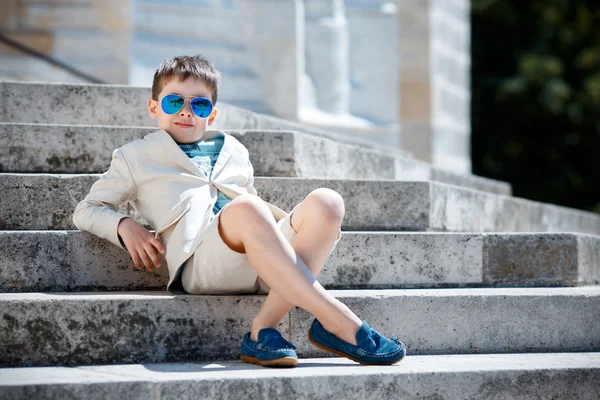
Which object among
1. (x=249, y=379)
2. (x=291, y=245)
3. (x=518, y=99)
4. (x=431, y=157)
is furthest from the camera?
(x=518, y=99)

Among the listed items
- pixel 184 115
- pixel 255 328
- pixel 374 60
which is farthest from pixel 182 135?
pixel 374 60

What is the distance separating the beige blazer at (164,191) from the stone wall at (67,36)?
13.2 feet

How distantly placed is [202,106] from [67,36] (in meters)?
4.40

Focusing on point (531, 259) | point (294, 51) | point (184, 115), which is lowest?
point (531, 259)

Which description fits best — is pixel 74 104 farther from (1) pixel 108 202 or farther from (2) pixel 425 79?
(2) pixel 425 79

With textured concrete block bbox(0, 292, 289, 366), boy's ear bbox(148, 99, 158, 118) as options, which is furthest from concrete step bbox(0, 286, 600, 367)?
boy's ear bbox(148, 99, 158, 118)

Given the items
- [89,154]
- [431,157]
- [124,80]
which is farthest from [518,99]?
[89,154]

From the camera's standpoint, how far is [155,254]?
3.34m

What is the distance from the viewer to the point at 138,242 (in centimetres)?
332

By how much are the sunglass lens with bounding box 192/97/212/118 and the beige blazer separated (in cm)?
15

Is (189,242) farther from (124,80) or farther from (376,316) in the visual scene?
(124,80)

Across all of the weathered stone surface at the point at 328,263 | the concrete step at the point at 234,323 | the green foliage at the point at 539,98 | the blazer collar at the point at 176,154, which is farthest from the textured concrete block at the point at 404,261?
the green foliage at the point at 539,98

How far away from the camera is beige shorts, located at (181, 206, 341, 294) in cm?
325

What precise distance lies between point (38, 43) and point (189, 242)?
15.6 ft
